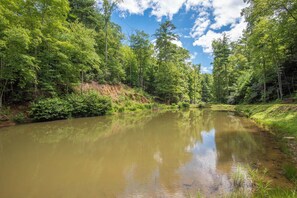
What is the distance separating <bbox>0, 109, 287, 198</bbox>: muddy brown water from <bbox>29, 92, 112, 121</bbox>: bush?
4513mm

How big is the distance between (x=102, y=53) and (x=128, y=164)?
23.5 meters

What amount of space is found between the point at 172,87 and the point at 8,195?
30067 mm

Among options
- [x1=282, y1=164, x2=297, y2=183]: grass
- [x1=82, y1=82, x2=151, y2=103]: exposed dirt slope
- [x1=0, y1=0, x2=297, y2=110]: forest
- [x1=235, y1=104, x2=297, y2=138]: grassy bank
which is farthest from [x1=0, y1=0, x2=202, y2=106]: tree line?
[x1=235, y1=104, x2=297, y2=138]: grassy bank

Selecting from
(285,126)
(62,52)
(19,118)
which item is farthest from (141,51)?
(285,126)

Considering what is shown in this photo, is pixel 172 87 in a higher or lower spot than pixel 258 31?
lower

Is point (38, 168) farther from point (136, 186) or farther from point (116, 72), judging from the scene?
point (116, 72)

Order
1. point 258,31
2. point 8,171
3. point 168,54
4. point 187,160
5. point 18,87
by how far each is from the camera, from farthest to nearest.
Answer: point 168,54
point 258,31
point 18,87
point 187,160
point 8,171

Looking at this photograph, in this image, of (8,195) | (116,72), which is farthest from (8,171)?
(116,72)

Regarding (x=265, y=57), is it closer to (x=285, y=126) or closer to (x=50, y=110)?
(x=285, y=126)

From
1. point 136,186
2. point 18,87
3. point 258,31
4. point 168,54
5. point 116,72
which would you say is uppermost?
point 168,54

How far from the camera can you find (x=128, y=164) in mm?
5645

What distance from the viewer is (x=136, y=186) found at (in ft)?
13.9

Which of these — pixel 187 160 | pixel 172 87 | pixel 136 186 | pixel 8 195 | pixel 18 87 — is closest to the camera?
pixel 8 195

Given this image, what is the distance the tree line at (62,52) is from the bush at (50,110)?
4.59 feet
